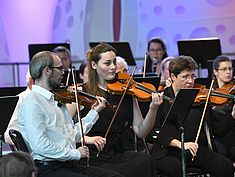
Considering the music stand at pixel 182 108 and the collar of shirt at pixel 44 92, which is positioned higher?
the collar of shirt at pixel 44 92

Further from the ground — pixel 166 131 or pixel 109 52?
pixel 109 52

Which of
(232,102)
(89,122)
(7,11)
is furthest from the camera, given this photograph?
(7,11)

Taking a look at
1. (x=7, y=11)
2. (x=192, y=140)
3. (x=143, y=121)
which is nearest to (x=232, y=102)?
(x=192, y=140)

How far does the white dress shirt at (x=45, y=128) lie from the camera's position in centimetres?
316

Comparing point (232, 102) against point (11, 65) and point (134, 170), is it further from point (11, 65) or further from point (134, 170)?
point (11, 65)

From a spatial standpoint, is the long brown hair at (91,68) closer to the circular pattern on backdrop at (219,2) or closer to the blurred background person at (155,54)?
the blurred background person at (155,54)

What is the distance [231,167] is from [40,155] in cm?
145

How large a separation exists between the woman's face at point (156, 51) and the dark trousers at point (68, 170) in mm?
2821

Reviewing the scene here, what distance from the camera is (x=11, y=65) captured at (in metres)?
7.23

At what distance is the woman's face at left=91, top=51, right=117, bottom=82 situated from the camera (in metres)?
3.94

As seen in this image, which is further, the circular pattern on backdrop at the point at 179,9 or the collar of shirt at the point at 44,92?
the circular pattern on backdrop at the point at 179,9

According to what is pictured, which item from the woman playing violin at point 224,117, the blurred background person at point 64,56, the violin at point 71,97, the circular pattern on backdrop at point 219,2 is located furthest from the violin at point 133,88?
the circular pattern on backdrop at point 219,2

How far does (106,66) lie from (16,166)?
1.75m

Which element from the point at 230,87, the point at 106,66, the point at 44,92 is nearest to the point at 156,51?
the point at 230,87
